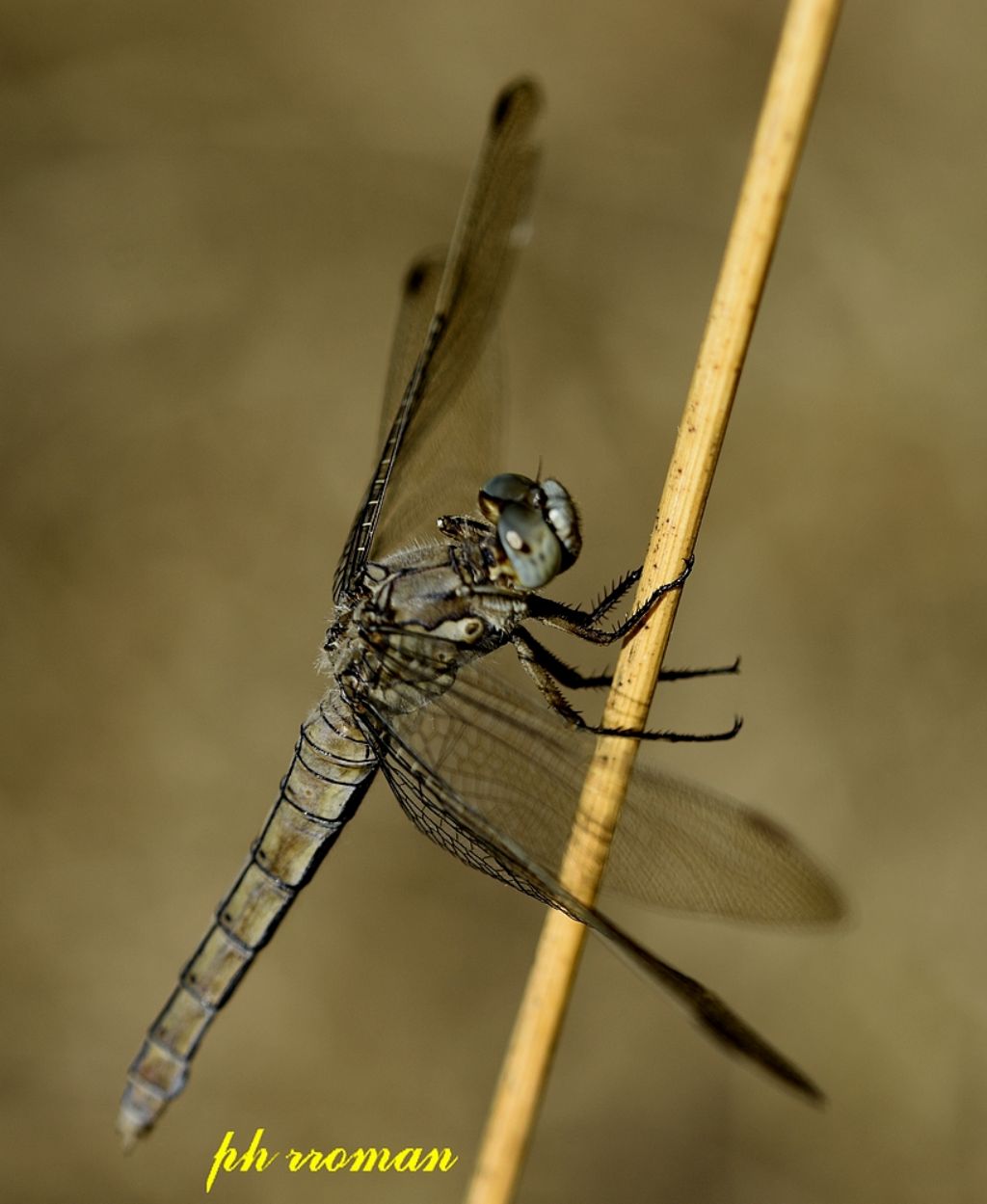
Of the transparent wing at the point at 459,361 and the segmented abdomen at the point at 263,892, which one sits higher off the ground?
the transparent wing at the point at 459,361

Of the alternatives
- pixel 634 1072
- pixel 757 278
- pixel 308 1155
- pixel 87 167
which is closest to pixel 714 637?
pixel 634 1072

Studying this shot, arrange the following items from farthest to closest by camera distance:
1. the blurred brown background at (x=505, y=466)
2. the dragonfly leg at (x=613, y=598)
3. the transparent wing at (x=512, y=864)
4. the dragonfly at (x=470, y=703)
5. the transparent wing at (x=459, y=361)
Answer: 1. the blurred brown background at (x=505, y=466)
2. the transparent wing at (x=459, y=361)
3. the dragonfly leg at (x=613, y=598)
4. the dragonfly at (x=470, y=703)
5. the transparent wing at (x=512, y=864)

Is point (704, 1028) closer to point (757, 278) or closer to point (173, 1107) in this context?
point (757, 278)

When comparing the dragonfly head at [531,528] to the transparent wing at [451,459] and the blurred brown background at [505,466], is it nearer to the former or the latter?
the transparent wing at [451,459]

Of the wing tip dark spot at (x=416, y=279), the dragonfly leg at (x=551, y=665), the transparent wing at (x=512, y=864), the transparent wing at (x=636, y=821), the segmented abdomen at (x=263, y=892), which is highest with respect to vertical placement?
the wing tip dark spot at (x=416, y=279)

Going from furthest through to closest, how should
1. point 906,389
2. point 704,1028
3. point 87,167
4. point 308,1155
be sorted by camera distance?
point 87,167 → point 906,389 → point 308,1155 → point 704,1028

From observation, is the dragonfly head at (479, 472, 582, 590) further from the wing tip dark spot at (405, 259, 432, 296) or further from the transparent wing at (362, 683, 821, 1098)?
the wing tip dark spot at (405, 259, 432, 296)

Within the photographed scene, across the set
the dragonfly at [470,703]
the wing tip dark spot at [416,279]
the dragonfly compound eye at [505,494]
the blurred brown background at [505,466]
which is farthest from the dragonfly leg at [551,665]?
the blurred brown background at [505,466]
